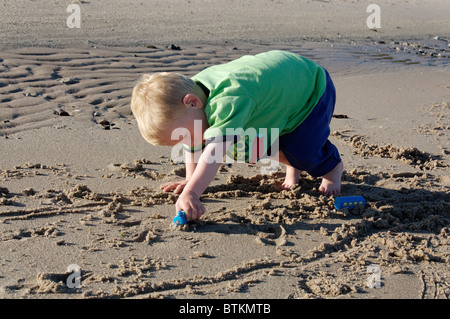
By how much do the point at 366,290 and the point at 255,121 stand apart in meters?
0.94

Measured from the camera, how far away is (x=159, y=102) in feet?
7.60

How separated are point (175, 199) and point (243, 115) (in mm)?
743

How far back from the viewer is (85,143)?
3539 millimetres

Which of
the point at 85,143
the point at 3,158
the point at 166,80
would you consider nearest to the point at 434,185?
the point at 166,80

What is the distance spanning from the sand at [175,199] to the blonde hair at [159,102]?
497mm

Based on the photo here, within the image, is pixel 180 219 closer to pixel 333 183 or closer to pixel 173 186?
pixel 173 186

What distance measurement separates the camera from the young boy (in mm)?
2330

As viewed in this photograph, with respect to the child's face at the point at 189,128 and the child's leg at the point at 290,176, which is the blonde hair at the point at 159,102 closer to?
the child's face at the point at 189,128

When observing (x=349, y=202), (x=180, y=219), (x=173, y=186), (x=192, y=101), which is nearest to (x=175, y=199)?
(x=173, y=186)

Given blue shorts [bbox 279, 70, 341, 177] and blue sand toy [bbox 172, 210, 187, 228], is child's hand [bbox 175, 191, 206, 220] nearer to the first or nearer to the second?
blue sand toy [bbox 172, 210, 187, 228]

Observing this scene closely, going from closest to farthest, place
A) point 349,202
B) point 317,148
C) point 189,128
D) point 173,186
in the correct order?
1. point 189,128
2. point 349,202
3. point 317,148
4. point 173,186

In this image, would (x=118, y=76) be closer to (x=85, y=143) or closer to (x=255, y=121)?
(x=85, y=143)

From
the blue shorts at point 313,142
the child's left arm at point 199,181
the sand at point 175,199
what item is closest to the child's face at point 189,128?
the child's left arm at point 199,181

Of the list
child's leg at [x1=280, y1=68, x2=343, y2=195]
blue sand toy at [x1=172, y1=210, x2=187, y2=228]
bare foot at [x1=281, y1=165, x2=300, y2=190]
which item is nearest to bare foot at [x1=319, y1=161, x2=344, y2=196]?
child's leg at [x1=280, y1=68, x2=343, y2=195]
